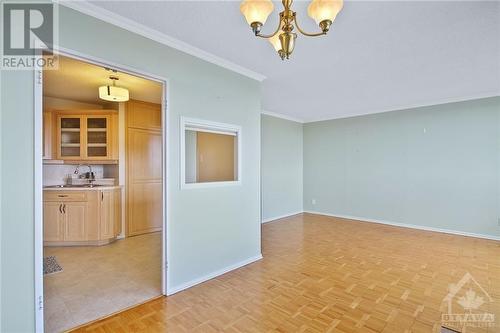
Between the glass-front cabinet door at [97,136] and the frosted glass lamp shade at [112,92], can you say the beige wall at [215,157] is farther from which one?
the glass-front cabinet door at [97,136]

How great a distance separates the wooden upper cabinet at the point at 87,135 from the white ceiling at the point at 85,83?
37cm

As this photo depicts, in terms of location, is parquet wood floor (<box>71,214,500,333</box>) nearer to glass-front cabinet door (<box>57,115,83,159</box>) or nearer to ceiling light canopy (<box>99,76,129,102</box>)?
ceiling light canopy (<box>99,76,129,102</box>)

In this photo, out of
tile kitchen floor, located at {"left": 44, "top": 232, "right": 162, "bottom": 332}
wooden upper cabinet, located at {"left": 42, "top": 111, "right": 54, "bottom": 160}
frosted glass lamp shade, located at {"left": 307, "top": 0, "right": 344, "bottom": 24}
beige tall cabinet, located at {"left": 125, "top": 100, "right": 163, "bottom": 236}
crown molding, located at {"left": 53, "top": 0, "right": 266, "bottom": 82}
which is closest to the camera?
frosted glass lamp shade, located at {"left": 307, "top": 0, "right": 344, "bottom": 24}

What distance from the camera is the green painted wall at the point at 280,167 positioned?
5727mm

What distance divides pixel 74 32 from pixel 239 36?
1356 millimetres

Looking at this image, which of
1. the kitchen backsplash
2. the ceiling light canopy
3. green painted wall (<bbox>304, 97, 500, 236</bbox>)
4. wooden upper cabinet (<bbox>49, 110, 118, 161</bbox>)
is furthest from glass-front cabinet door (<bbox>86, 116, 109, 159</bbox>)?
green painted wall (<bbox>304, 97, 500, 236</bbox>)

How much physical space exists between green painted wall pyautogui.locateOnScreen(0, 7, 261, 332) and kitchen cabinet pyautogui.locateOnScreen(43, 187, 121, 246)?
2252 mm

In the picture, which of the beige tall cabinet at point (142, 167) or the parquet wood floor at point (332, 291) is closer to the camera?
the parquet wood floor at point (332, 291)

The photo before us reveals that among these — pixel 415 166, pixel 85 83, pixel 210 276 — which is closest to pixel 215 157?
pixel 210 276

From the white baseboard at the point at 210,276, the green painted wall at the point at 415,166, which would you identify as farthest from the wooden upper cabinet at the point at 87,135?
the green painted wall at the point at 415,166

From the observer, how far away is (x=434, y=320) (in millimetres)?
Answer: 2047

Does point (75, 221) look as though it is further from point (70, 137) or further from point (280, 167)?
point (280, 167)

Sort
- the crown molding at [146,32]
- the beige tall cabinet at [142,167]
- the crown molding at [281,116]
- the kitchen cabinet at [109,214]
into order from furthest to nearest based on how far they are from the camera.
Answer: the crown molding at [281,116] < the beige tall cabinet at [142,167] < the kitchen cabinet at [109,214] < the crown molding at [146,32]

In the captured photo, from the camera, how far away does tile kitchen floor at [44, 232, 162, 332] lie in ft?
7.13
